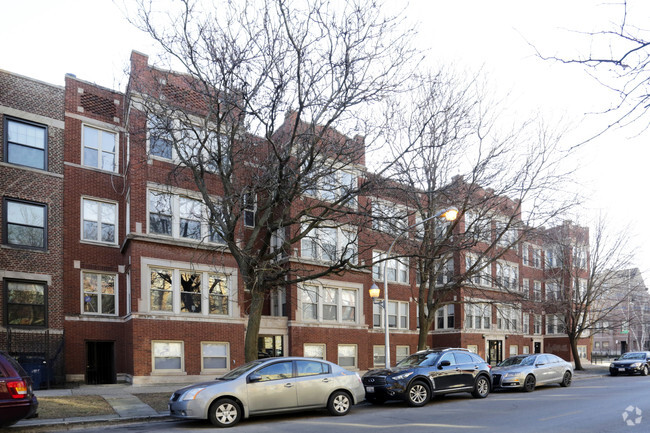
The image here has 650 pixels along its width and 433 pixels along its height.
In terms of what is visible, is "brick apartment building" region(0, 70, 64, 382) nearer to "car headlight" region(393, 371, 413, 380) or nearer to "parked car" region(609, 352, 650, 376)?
"car headlight" region(393, 371, 413, 380)

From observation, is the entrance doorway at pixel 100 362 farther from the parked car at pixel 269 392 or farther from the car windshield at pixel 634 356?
the car windshield at pixel 634 356

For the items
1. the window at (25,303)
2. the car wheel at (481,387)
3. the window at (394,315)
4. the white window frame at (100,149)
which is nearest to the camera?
the car wheel at (481,387)

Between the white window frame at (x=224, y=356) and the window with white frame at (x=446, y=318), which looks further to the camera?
the window with white frame at (x=446, y=318)

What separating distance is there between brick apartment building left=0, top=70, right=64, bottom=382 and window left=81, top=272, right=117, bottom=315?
41.3 inches

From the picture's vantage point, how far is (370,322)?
2781 centimetres

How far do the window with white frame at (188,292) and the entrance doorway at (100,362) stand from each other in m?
3.42

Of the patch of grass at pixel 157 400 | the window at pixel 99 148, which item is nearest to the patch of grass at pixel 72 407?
the patch of grass at pixel 157 400

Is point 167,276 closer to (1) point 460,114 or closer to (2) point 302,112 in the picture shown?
(2) point 302,112

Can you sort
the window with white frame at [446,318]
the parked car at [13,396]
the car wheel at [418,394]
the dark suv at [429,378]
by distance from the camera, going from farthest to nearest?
1. the window with white frame at [446,318]
2. the dark suv at [429,378]
3. the car wheel at [418,394]
4. the parked car at [13,396]

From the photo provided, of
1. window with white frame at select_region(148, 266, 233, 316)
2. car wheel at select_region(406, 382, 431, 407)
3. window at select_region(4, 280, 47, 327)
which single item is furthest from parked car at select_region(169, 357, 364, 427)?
window at select_region(4, 280, 47, 327)

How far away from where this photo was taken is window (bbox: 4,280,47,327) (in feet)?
63.8

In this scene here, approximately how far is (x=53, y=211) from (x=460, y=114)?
15868 millimetres

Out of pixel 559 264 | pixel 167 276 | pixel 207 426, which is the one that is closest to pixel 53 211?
pixel 167 276

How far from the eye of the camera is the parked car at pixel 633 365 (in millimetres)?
27766
